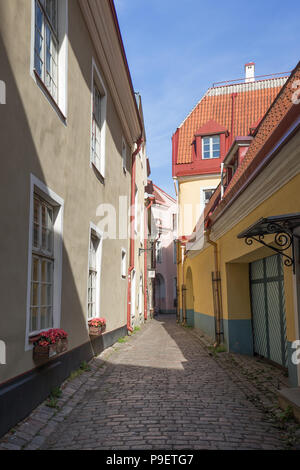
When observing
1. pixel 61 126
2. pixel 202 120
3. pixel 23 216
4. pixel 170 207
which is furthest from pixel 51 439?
pixel 170 207

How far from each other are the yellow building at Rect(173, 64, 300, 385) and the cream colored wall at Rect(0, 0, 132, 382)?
8.76 feet

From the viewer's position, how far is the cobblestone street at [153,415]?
13.5 ft

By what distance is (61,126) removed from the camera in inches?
250

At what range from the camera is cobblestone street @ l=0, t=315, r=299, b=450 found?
4105 mm

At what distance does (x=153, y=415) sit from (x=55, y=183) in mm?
3266

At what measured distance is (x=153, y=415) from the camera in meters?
4.99

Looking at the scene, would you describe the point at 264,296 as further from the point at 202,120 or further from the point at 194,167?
the point at 202,120

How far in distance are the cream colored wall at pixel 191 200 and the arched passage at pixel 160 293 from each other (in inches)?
693

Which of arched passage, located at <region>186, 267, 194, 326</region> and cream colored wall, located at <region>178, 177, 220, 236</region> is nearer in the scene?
cream colored wall, located at <region>178, 177, 220, 236</region>

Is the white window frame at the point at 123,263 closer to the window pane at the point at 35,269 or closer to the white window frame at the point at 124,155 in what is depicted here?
the white window frame at the point at 124,155

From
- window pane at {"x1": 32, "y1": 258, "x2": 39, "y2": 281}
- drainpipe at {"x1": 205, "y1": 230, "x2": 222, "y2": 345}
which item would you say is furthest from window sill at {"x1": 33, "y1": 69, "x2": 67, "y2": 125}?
drainpipe at {"x1": 205, "y1": 230, "x2": 222, "y2": 345}

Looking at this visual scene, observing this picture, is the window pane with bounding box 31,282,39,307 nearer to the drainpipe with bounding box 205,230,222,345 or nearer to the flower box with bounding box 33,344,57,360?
the flower box with bounding box 33,344,57,360

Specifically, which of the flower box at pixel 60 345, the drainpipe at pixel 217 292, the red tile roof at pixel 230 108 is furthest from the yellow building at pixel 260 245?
the red tile roof at pixel 230 108

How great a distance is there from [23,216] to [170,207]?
35242 mm
